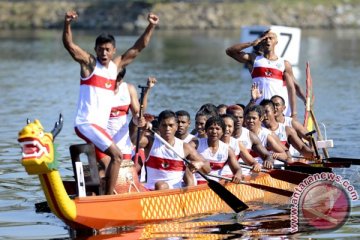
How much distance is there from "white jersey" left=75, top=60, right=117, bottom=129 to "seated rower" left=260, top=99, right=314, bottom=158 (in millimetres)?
4917

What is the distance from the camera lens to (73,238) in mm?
14406

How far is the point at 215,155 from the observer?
16.5m

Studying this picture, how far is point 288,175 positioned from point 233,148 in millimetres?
977

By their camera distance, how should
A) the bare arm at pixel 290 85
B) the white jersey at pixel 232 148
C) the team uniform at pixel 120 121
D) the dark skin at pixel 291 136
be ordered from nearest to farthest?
the team uniform at pixel 120 121 → the white jersey at pixel 232 148 → the dark skin at pixel 291 136 → the bare arm at pixel 290 85

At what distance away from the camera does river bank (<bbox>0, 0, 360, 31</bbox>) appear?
292ft

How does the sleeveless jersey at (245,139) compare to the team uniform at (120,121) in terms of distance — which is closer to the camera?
the team uniform at (120,121)

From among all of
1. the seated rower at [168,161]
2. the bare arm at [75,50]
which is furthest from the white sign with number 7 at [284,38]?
the bare arm at [75,50]

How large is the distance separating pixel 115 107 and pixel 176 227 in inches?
73.1

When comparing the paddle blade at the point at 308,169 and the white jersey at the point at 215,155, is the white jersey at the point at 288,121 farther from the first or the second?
the white jersey at the point at 215,155

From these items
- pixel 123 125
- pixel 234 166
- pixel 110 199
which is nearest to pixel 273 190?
pixel 234 166

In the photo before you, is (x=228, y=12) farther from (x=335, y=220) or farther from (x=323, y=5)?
(x=335, y=220)

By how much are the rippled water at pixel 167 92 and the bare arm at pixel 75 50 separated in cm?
223

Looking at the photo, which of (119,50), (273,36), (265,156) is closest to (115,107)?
(265,156)

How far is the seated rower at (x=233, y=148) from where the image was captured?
657 inches
